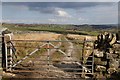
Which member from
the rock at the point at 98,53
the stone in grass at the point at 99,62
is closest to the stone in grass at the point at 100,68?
the stone in grass at the point at 99,62

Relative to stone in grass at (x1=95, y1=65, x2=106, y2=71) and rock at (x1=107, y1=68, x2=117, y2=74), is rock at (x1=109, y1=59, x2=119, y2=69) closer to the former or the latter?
rock at (x1=107, y1=68, x2=117, y2=74)

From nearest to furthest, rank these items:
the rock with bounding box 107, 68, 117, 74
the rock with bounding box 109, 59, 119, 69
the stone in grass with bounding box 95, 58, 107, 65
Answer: the rock with bounding box 107, 68, 117, 74
the rock with bounding box 109, 59, 119, 69
the stone in grass with bounding box 95, 58, 107, 65

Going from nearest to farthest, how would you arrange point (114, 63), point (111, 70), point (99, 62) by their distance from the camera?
point (111, 70) < point (114, 63) < point (99, 62)

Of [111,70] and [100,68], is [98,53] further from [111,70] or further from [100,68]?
[111,70]

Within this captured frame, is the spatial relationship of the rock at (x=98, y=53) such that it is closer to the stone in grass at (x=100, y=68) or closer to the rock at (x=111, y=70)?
the stone in grass at (x=100, y=68)

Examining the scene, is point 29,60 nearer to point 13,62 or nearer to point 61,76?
point 13,62

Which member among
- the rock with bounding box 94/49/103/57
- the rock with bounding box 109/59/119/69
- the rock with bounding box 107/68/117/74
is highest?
the rock with bounding box 94/49/103/57

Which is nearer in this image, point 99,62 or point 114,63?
point 114,63

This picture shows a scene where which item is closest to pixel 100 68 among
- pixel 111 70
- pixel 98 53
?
pixel 111 70

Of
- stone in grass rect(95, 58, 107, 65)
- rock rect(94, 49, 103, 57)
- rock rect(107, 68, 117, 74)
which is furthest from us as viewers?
rock rect(94, 49, 103, 57)

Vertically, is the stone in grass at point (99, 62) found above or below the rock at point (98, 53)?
below

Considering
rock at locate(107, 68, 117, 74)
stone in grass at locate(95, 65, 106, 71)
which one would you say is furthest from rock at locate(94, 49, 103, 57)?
rock at locate(107, 68, 117, 74)

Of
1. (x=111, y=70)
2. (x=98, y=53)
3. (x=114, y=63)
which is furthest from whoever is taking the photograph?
(x=98, y=53)

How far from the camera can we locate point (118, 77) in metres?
9.38
